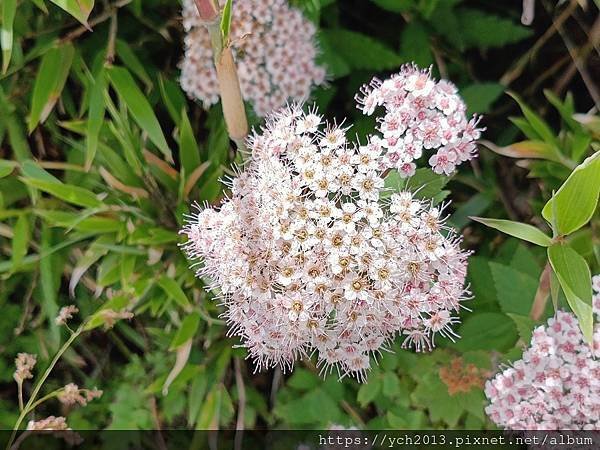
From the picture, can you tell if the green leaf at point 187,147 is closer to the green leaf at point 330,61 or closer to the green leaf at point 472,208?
the green leaf at point 330,61

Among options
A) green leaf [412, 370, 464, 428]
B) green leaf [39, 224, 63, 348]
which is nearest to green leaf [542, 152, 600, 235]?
green leaf [412, 370, 464, 428]

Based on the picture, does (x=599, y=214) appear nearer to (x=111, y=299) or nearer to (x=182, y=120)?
(x=182, y=120)

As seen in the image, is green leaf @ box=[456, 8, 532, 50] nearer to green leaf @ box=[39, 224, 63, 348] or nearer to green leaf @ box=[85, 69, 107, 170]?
green leaf @ box=[85, 69, 107, 170]

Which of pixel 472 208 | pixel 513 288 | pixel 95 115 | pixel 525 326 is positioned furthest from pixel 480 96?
pixel 95 115

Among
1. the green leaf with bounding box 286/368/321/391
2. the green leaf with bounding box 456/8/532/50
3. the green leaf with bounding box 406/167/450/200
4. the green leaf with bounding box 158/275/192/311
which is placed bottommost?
the green leaf with bounding box 286/368/321/391

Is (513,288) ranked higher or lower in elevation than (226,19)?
lower

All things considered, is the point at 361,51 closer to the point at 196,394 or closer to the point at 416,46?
the point at 416,46
